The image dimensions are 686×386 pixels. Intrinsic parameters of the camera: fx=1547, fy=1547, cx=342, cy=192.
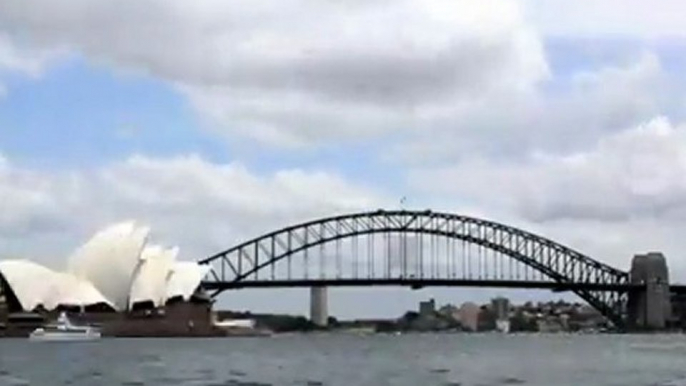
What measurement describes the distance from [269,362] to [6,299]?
297 feet

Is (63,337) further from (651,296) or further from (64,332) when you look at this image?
(651,296)

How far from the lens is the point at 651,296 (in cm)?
18100

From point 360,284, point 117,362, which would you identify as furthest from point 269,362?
point 360,284

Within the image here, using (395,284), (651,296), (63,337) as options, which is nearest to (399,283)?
(395,284)

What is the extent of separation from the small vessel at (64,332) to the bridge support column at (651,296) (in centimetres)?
6423

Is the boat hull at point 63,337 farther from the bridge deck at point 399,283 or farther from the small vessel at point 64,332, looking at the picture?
the bridge deck at point 399,283

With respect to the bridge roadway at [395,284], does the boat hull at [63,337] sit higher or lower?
lower

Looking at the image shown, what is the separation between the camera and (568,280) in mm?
169000

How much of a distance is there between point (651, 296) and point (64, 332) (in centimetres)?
7008

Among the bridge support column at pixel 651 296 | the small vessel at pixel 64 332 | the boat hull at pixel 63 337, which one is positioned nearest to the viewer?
the boat hull at pixel 63 337

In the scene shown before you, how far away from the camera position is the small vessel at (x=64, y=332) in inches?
5866

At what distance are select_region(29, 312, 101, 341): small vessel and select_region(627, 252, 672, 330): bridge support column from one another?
64.2 metres

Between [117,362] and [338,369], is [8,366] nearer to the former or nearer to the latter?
[117,362]

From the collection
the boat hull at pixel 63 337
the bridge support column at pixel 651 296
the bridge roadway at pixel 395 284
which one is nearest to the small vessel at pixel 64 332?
the boat hull at pixel 63 337
